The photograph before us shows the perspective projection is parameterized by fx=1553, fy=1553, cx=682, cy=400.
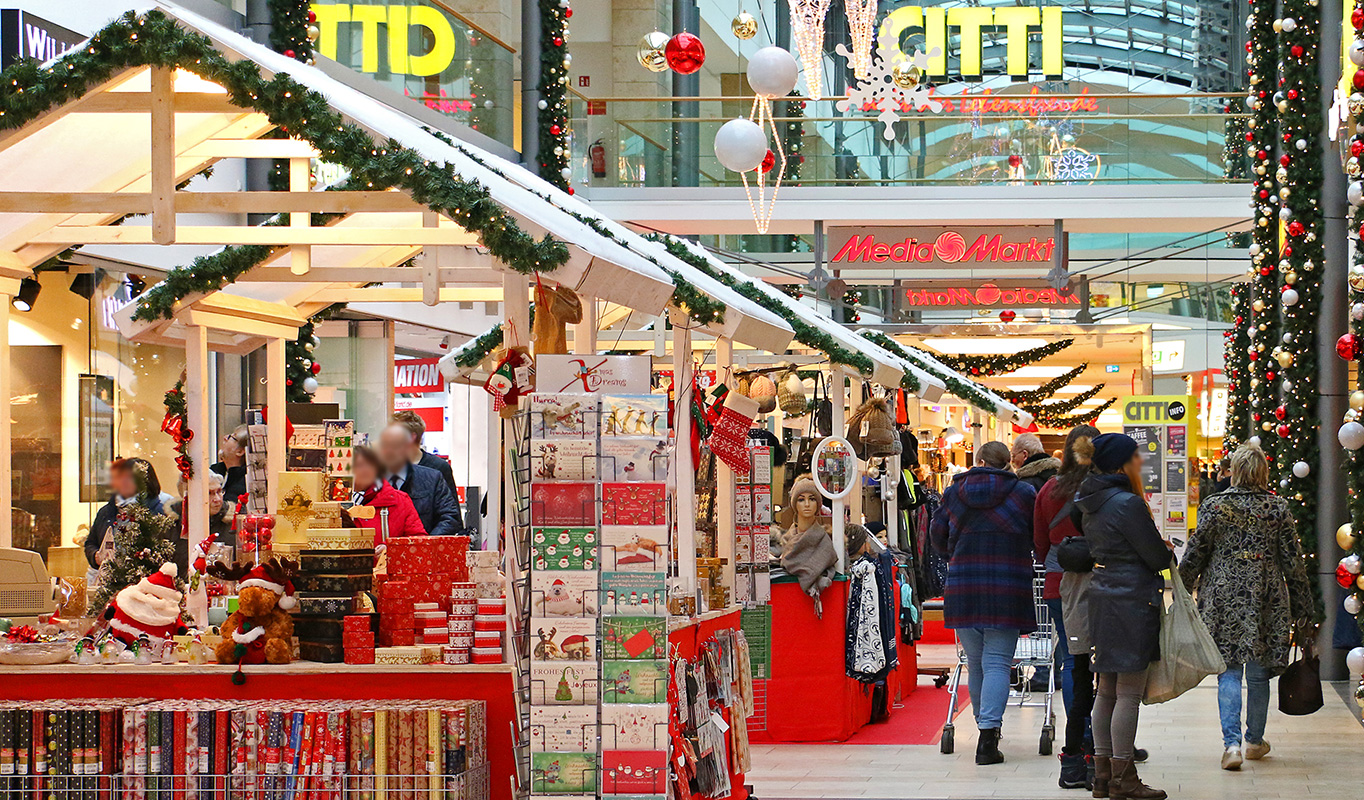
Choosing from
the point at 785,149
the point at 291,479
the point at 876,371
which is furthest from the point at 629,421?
the point at 785,149

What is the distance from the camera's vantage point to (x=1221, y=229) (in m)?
16.4

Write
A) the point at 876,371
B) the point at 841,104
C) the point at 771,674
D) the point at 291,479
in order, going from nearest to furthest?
the point at 291,479 < the point at 771,674 < the point at 876,371 < the point at 841,104

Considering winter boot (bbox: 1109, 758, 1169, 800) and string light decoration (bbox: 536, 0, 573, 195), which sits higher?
string light decoration (bbox: 536, 0, 573, 195)

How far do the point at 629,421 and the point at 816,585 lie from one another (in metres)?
3.51

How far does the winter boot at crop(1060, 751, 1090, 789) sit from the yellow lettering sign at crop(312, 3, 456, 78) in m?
7.48

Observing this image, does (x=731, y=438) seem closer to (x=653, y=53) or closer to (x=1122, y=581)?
(x=1122, y=581)

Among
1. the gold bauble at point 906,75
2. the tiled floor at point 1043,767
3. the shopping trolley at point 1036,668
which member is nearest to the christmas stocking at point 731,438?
the tiled floor at point 1043,767

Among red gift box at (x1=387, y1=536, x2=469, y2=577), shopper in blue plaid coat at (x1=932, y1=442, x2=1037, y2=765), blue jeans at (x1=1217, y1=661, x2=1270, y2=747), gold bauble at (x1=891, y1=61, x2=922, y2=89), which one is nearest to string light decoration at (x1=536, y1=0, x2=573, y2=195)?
gold bauble at (x1=891, y1=61, x2=922, y2=89)

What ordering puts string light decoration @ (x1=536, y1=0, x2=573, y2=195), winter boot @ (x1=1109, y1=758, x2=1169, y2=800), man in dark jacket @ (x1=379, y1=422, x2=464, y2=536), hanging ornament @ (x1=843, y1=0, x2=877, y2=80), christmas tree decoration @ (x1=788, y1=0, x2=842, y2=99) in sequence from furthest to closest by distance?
string light decoration @ (x1=536, y1=0, x2=573, y2=195)
hanging ornament @ (x1=843, y1=0, x2=877, y2=80)
christmas tree decoration @ (x1=788, y1=0, x2=842, y2=99)
man in dark jacket @ (x1=379, y1=422, x2=464, y2=536)
winter boot @ (x1=1109, y1=758, x2=1169, y2=800)

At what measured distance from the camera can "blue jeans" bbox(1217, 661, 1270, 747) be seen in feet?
23.4

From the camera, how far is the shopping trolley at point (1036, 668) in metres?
7.76

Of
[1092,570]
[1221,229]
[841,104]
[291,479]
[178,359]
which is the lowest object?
[1092,570]

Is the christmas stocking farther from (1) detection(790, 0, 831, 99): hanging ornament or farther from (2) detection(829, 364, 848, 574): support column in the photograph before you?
(1) detection(790, 0, 831, 99): hanging ornament

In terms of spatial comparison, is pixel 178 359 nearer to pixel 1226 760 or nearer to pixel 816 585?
pixel 816 585
